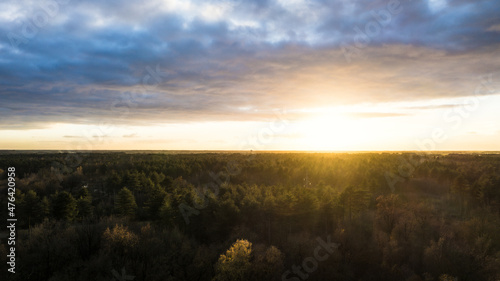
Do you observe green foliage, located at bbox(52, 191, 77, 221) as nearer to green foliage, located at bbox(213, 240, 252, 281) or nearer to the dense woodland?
the dense woodland

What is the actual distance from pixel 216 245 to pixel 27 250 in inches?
1040

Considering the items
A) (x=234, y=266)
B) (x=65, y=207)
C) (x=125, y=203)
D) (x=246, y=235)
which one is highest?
(x=65, y=207)

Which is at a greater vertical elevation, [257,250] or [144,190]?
[144,190]

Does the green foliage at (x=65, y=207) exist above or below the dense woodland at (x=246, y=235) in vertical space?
above

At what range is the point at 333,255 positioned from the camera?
46562 millimetres

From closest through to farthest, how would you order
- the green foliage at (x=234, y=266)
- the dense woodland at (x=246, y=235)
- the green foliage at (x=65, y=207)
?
the green foliage at (x=234, y=266) < the dense woodland at (x=246, y=235) < the green foliage at (x=65, y=207)

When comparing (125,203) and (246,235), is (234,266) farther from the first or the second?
(125,203)

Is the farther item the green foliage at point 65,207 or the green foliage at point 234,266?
the green foliage at point 65,207

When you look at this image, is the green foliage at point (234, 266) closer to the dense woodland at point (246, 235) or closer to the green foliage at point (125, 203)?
the dense woodland at point (246, 235)

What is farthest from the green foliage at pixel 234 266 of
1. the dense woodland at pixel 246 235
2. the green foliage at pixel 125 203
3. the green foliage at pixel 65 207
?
the green foliage at pixel 65 207

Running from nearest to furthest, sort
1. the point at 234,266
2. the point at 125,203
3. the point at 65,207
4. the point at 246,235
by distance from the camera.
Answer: the point at 234,266, the point at 65,207, the point at 246,235, the point at 125,203

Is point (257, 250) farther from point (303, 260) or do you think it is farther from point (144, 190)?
point (144, 190)

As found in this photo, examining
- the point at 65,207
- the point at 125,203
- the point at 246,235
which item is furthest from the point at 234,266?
the point at 65,207

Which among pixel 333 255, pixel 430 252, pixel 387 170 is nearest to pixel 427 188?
→ pixel 387 170
